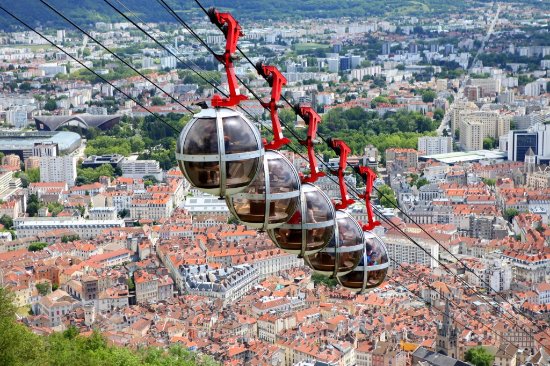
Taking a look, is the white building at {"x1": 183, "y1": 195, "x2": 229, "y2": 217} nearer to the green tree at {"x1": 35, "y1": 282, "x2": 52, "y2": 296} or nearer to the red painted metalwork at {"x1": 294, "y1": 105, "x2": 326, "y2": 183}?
the green tree at {"x1": 35, "y1": 282, "x2": 52, "y2": 296}

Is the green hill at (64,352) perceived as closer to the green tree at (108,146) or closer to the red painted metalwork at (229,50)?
the red painted metalwork at (229,50)

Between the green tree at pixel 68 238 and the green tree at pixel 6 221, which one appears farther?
the green tree at pixel 6 221

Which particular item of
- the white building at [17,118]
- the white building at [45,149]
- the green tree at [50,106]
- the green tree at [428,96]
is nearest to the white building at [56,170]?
the white building at [45,149]

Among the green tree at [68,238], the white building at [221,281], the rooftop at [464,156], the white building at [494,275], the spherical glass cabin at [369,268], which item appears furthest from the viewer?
the rooftop at [464,156]

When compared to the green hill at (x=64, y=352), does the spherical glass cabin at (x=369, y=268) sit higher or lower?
higher

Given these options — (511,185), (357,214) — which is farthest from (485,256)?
(511,185)

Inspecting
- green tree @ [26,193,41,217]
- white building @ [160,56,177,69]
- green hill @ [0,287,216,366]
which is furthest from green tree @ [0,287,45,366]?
white building @ [160,56,177,69]
